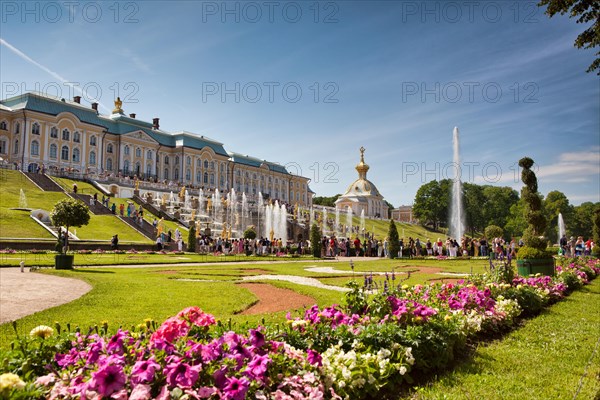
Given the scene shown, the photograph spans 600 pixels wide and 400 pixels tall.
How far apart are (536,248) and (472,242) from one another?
17127 millimetres

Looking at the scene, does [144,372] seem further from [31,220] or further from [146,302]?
[31,220]

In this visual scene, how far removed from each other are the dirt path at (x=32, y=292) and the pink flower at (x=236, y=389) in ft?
15.8

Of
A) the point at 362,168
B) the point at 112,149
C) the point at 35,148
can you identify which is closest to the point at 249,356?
the point at 35,148

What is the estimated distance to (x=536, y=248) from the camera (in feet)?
42.1

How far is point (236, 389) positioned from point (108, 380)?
74cm

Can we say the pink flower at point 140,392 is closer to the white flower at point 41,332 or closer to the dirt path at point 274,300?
the white flower at point 41,332

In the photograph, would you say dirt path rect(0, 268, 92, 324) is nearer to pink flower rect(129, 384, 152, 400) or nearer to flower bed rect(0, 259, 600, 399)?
flower bed rect(0, 259, 600, 399)

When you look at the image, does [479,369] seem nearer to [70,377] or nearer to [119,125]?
[70,377]

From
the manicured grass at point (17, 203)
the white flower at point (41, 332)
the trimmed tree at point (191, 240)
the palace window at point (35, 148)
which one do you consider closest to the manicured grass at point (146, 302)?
the white flower at point (41, 332)

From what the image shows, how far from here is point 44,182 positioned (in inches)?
1556

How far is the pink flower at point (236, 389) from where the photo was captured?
2742mm

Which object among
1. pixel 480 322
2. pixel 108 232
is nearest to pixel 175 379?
pixel 480 322

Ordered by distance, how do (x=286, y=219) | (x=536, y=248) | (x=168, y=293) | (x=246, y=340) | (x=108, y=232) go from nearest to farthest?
1. (x=246, y=340)
2. (x=168, y=293)
3. (x=536, y=248)
4. (x=108, y=232)
5. (x=286, y=219)

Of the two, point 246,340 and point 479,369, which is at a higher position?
point 246,340
